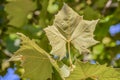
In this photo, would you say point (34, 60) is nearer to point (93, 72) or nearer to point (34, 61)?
point (34, 61)

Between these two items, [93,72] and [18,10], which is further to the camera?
[18,10]

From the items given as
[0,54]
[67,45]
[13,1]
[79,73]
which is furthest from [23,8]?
[79,73]

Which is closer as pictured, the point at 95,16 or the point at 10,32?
the point at 95,16

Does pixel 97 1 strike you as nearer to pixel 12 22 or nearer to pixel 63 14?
pixel 12 22

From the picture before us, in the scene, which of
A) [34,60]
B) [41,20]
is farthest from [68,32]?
[41,20]

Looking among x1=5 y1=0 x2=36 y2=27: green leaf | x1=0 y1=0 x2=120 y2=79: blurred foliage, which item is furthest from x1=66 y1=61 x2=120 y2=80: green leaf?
x1=5 y1=0 x2=36 y2=27: green leaf

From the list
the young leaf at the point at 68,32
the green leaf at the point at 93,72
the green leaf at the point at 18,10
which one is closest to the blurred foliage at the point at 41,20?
the green leaf at the point at 18,10

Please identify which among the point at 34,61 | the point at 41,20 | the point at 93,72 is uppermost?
the point at 41,20
